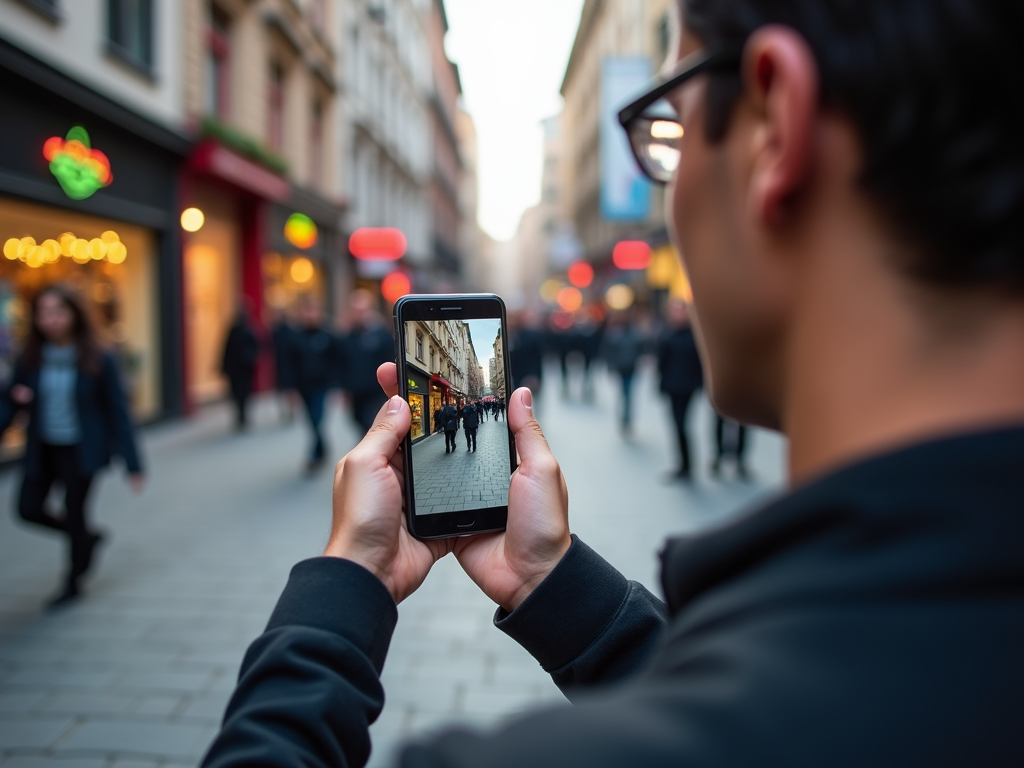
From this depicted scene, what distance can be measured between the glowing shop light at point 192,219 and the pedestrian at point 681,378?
26.5 ft

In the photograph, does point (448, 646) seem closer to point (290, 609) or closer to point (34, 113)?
point (290, 609)

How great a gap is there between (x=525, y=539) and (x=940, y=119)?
913mm

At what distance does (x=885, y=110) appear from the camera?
61cm

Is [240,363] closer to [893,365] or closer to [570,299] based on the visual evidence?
[893,365]

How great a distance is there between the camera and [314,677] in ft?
2.98

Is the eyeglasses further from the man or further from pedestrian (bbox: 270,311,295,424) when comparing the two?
pedestrian (bbox: 270,311,295,424)

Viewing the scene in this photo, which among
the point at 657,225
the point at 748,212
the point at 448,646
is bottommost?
the point at 448,646

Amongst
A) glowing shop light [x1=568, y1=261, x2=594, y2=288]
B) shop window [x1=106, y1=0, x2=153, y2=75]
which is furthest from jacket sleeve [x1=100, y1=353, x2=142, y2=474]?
glowing shop light [x1=568, y1=261, x2=594, y2=288]

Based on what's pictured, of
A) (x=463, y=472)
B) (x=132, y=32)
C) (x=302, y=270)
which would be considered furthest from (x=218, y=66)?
(x=463, y=472)

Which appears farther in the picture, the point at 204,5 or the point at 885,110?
the point at 204,5

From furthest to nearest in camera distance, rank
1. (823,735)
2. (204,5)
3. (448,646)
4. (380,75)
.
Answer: (380,75), (204,5), (448,646), (823,735)

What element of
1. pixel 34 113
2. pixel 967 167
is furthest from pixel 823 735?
pixel 34 113

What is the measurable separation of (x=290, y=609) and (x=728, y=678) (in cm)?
64

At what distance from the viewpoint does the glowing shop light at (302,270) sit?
60.3 feet
